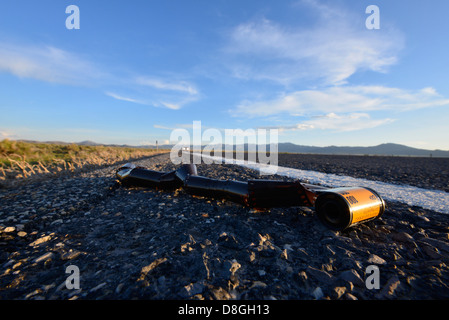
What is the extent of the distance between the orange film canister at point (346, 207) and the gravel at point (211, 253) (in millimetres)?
221

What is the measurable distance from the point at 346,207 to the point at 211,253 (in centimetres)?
227

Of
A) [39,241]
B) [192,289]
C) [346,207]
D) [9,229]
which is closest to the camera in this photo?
[192,289]

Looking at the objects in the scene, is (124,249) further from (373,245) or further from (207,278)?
(373,245)

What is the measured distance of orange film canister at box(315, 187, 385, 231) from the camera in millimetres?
3186

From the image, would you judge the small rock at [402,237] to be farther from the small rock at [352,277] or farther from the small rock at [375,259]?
the small rock at [352,277]

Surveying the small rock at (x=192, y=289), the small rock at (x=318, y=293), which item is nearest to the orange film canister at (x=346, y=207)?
the small rock at (x=318, y=293)

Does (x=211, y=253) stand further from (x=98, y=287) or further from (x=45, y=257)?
(x=45, y=257)

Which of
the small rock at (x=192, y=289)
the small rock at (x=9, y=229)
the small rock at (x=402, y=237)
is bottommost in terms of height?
the small rock at (x=402, y=237)

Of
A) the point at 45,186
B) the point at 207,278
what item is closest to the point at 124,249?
the point at 207,278

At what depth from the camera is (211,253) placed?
105 inches

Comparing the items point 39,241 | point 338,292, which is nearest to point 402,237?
point 338,292

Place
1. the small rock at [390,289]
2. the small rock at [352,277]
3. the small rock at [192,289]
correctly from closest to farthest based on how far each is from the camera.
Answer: the small rock at [192,289] → the small rock at [390,289] → the small rock at [352,277]

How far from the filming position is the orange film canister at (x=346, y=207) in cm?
319
